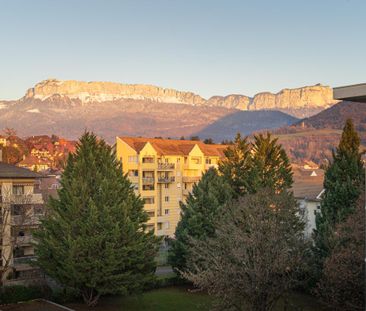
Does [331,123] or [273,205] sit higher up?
[331,123]

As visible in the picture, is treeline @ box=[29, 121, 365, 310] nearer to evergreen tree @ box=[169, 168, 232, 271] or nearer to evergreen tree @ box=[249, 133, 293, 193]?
evergreen tree @ box=[169, 168, 232, 271]

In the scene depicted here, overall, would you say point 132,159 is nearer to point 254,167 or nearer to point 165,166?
point 165,166

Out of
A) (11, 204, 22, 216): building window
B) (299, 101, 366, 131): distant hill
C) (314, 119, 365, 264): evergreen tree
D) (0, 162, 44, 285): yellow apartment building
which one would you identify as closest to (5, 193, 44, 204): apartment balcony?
(0, 162, 44, 285): yellow apartment building

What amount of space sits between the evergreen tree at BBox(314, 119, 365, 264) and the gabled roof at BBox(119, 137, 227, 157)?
116ft

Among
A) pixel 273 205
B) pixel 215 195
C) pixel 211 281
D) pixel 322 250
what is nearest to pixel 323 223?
pixel 322 250

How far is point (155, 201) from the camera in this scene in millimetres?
67375

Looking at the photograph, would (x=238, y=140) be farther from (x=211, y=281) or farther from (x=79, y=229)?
(x=211, y=281)

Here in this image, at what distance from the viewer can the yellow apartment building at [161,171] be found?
218 feet

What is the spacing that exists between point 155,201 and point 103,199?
A: 37.7m

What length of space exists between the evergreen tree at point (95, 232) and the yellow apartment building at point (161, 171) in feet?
105

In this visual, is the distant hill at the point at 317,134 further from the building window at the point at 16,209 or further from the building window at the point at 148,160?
the building window at the point at 16,209

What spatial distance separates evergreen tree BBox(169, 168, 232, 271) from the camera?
119 ft

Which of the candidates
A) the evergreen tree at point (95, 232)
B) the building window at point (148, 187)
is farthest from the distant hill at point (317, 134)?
the evergreen tree at point (95, 232)

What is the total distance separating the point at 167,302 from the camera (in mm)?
33156
